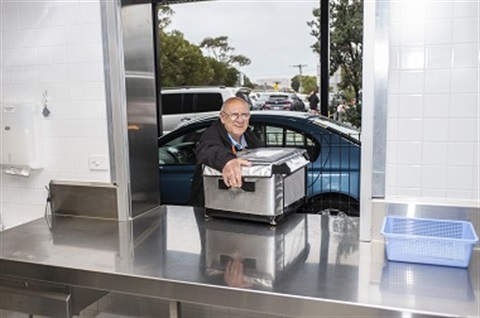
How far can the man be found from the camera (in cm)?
180

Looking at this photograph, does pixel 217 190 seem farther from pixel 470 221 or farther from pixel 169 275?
pixel 470 221

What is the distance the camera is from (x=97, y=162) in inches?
83.4

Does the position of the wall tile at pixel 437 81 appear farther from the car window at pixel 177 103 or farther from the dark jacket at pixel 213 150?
the car window at pixel 177 103

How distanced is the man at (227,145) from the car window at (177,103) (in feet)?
6.61

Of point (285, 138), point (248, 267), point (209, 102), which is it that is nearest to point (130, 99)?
point (248, 267)

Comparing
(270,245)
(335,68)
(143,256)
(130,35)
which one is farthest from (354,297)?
(335,68)

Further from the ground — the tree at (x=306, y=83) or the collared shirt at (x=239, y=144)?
the tree at (x=306, y=83)

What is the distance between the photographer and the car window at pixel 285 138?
3545 mm

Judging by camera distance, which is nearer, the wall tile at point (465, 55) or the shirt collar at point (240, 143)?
the wall tile at point (465, 55)

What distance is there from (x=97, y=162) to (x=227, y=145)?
24.7 inches

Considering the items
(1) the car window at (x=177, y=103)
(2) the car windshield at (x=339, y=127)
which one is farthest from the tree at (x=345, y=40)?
(1) the car window at (x=177, y=103)

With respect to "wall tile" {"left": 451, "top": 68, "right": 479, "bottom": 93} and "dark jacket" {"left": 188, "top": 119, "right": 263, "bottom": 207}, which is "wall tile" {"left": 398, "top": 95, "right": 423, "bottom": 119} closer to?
"wall tile" {"left": 451, "top": 68, "right": 479, "bottom": 93}

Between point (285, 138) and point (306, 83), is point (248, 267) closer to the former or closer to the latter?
point (285, 138)

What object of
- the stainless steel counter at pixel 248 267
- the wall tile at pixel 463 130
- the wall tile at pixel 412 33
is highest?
the wall tile at pixel 412 33
